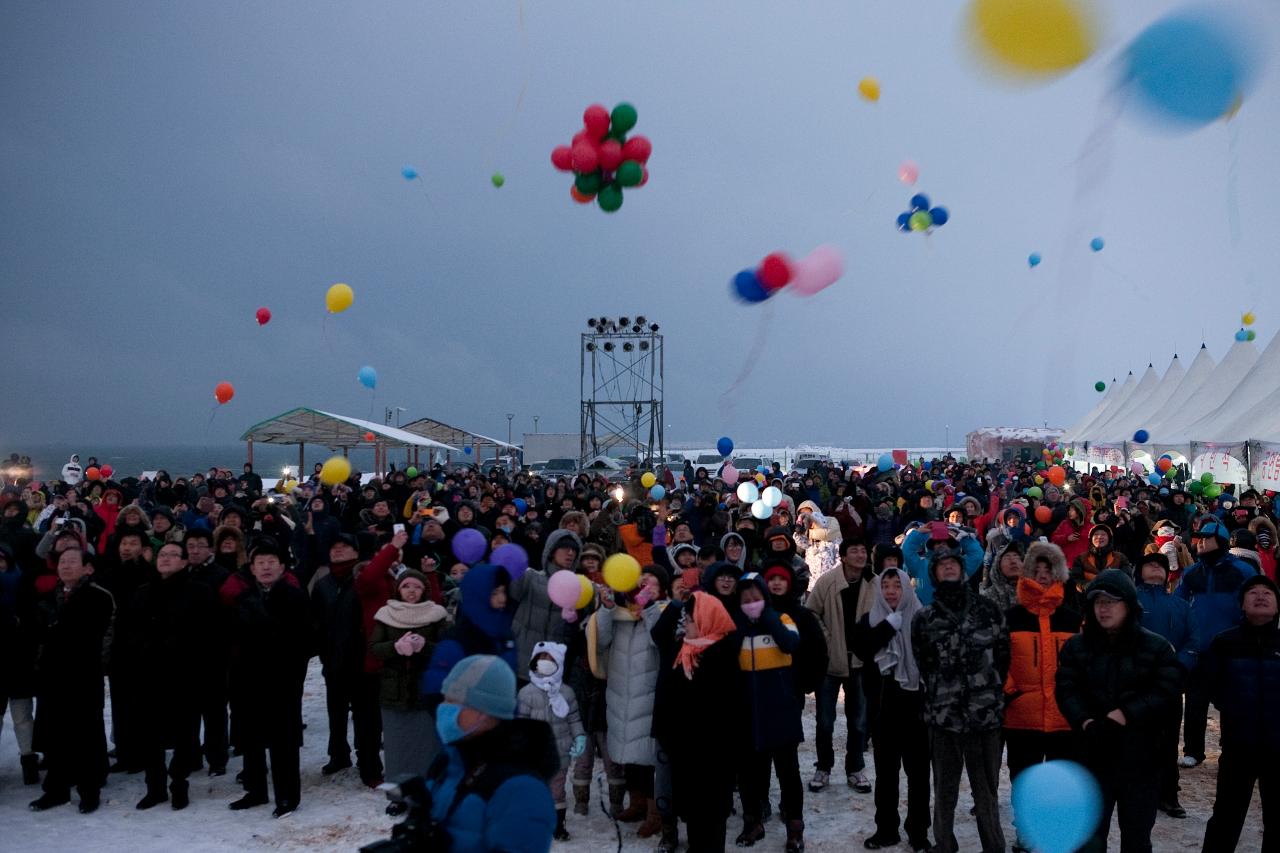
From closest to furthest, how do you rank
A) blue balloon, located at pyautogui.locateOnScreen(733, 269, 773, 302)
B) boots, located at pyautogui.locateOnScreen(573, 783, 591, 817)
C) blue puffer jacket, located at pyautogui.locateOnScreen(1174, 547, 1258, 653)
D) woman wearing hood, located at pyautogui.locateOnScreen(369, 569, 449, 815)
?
woman wearing hood, located at pyautogui.locateOnScreen(369, 569, 449, 815) < boots, located at pyautogui.locateOnScreen(573, 783, 591, 817) < blue puffer jacket, located at pyautogui.locateOnScreen(1174, 547, 1258, 653) < blue balloon, located at pyautogui.locateOnScreen(733, 269, 773, 302)

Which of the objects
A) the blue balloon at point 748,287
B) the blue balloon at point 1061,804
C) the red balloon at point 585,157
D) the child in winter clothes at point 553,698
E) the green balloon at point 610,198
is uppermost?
the red balloon at point 585,157

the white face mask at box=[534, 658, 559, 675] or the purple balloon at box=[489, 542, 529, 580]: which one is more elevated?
the purple balloon at box=[489, 542, 529, 580]

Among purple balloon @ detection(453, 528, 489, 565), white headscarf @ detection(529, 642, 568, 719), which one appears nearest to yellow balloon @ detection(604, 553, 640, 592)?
white headscarf @ detection(529, 642, 568, 719)

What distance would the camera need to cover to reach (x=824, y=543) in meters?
8.05

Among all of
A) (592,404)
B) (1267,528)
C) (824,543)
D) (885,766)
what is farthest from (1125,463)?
(885,766)

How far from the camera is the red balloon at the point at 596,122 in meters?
8.10

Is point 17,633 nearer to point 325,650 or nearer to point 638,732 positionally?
point 325,650

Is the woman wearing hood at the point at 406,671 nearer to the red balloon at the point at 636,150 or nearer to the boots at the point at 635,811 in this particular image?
the boots at the point at 635,811

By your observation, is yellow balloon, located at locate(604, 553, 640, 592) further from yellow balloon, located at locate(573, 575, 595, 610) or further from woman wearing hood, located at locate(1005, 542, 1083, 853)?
woman wearing hood, located at locate(1005, 542, 1083, 853)

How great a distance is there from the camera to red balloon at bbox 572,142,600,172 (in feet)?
26.4

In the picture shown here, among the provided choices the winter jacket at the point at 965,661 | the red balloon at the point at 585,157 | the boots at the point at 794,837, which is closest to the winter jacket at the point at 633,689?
the boots at the point at 794,837

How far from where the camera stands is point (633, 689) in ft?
15.7

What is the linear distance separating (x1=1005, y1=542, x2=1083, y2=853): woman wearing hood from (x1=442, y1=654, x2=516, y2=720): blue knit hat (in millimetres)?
2989

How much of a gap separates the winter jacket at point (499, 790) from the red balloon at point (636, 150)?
6664 millimetres
